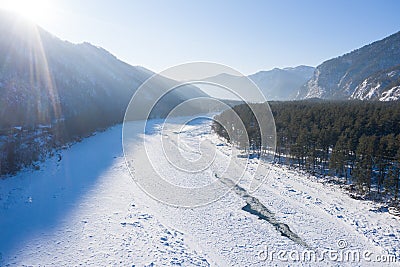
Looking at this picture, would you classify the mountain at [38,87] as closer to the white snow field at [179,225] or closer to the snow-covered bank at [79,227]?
the snow-covered bank at [79,227]

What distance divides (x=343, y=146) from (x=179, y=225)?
25719 millimetres

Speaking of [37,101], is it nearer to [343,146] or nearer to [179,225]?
[179,225]

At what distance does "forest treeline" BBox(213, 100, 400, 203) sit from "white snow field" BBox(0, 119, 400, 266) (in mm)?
4714

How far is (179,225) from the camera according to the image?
16.8m

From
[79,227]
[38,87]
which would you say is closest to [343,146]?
[79,227]

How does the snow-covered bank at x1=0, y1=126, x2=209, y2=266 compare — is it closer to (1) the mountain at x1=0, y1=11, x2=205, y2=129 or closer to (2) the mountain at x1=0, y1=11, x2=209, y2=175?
(2) the mountain at x1=0, y1=11, x2=209, y2=175

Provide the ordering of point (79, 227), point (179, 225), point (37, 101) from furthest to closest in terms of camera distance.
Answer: point (37, 101)
point (179, 225)
point (79, 227)

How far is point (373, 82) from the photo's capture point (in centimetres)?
14825

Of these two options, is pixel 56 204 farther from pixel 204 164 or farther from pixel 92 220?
pixel 204 164

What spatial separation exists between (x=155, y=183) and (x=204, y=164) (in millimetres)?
10979

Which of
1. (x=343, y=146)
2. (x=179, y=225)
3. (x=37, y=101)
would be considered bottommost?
(x=179, y=225)

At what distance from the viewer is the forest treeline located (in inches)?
1066

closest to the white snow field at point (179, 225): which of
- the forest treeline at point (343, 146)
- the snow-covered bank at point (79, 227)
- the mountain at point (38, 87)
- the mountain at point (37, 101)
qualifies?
the snow-covered bank at point (79, 227)

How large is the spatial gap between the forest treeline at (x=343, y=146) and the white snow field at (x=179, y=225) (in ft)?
15.5
